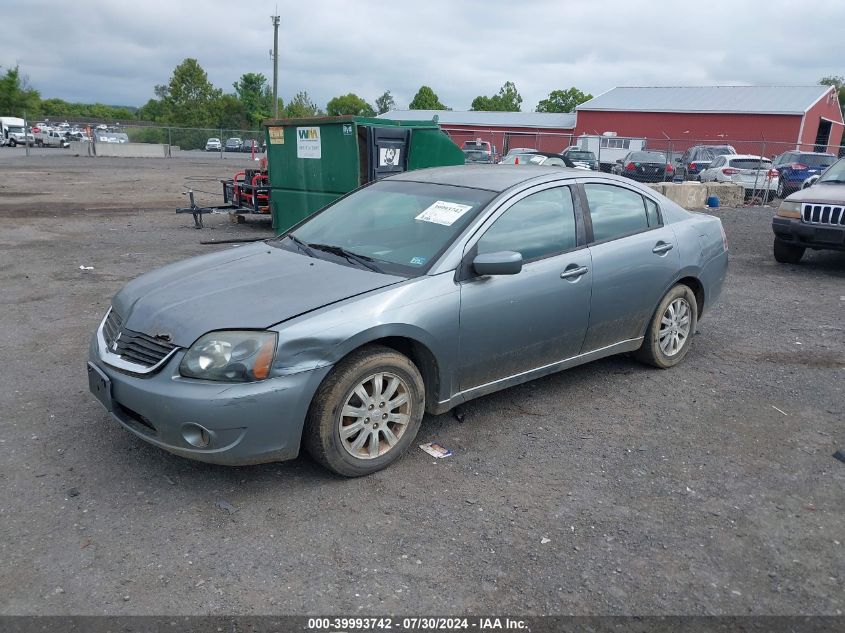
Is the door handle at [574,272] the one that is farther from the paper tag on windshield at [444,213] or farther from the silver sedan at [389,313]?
the paper tag on windshield at [444,213]

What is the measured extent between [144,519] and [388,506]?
1.15 meters

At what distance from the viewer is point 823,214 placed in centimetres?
916

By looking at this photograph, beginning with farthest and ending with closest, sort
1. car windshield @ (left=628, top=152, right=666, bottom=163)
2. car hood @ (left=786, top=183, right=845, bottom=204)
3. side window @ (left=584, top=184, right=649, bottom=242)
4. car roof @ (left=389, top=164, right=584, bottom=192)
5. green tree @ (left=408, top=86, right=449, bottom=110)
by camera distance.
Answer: green tree @ (left=408, top=86, right=449, bottom=110) < car windshield @ (left=628, top=152, right=666, bottom=163) < car hood @ (left=786, top=183, right=845, bottom=204) < side window @ (left=584, top=184, right=649, bottom=242) < car roof @ (left=389, top=164, right=584, bottom=192)

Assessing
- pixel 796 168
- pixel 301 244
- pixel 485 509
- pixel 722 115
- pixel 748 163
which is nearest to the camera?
pixel 485 509

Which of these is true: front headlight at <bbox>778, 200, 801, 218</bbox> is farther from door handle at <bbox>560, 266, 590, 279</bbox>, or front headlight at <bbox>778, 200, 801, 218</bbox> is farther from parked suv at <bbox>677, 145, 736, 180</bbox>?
parked suv at <bbox>677, 145, 736, 180</bbox>

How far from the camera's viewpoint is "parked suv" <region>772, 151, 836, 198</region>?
22203 millimetres

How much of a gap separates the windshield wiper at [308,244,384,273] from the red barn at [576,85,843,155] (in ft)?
127

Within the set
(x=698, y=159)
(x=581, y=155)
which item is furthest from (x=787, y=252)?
(x=698, y=159)

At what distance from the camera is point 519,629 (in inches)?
104

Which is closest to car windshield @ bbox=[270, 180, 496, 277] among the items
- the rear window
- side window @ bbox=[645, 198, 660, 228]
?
side window @ bbox=[645, 198, 660, 228]

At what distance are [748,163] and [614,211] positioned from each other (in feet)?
68.5

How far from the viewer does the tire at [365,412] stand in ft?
11.4

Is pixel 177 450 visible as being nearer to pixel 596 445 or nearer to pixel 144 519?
pixel 144 519

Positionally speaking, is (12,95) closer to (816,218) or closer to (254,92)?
(254,92)
